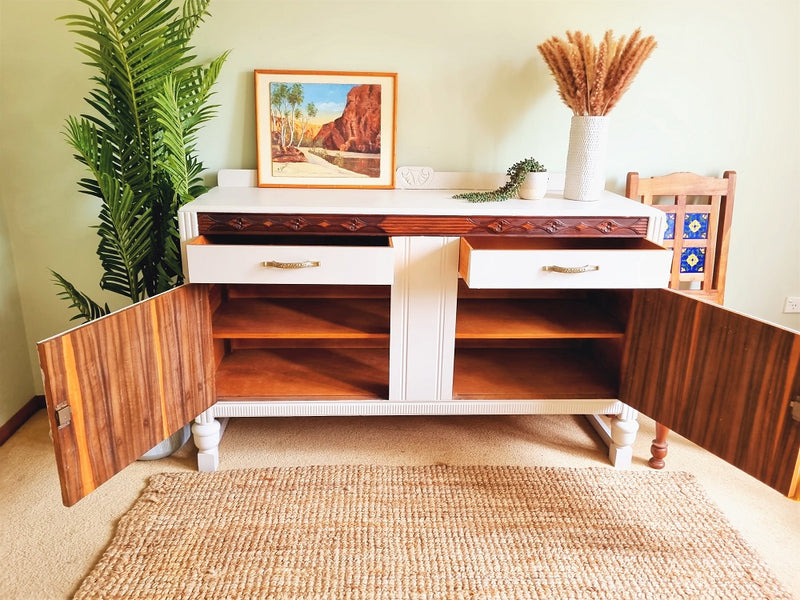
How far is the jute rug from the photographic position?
130cm

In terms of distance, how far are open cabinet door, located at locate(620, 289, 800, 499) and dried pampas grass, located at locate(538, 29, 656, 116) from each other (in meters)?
0.60

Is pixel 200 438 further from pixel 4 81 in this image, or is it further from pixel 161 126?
pixel 4 81

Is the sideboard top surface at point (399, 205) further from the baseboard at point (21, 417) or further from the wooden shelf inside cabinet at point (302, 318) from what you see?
the baseboard at point (21, 417)

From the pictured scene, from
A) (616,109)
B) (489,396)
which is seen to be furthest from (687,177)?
(489,396)

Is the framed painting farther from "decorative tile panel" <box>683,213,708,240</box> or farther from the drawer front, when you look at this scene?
"decorative tile panel" <box>683,213,708,240</box>

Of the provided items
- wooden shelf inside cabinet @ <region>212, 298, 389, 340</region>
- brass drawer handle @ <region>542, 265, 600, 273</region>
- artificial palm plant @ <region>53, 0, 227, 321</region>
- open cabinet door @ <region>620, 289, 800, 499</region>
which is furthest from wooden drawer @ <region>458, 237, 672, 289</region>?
artificial palm plant @ <region>53, 0, 227, 321</region>

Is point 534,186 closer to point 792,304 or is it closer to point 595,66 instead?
point 595,66

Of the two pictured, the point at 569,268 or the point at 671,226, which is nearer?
the point at 569,268

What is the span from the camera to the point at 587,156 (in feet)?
5.58

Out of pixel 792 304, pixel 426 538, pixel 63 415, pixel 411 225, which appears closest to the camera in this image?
pixel 63 415

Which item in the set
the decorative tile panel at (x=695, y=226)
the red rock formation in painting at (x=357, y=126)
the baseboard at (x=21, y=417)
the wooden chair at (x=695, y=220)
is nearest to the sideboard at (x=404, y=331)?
the red rock formation in painting at (x=357, y=126)

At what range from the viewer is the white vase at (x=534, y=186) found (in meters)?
1.68

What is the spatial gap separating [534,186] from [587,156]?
19 cm

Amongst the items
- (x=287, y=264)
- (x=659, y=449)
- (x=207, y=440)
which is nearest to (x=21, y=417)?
(x=207, y=440)
